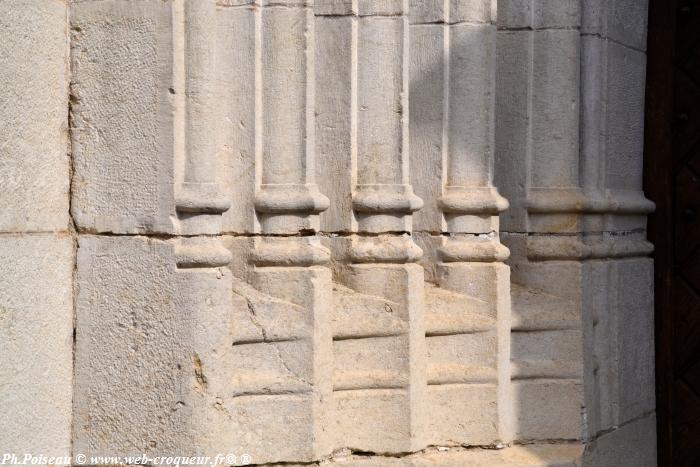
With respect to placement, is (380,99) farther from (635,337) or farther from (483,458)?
(635,337)

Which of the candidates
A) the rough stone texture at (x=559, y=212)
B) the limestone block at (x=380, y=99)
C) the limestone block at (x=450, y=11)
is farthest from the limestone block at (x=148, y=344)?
the rough stone texture at (x=559, y=212)

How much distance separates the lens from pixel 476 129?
148 inches

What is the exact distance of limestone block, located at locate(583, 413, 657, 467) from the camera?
157 inches

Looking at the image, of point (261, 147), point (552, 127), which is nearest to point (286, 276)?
point (261, 147)

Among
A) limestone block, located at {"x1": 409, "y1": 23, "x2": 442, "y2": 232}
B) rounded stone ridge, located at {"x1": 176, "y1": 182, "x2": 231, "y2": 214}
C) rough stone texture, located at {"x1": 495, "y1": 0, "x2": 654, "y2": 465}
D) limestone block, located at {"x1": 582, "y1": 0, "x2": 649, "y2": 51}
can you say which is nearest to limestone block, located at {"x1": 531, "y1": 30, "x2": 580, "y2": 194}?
rough stone texture, located at {"x1": 495, "y1": 0, "x2": 654, "y2": 465}

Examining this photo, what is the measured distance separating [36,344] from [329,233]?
94 cm

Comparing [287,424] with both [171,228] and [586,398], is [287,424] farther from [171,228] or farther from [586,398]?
[586,398]

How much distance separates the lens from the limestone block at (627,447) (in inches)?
157

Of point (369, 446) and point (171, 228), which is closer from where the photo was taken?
point (171, 228)

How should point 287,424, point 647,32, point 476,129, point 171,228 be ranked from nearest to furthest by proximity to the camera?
point 171,228
point 287,424
point 476,129
point 647,32

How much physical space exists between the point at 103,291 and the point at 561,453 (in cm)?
161

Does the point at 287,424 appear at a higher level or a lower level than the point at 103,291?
lower

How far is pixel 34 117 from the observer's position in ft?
10.1

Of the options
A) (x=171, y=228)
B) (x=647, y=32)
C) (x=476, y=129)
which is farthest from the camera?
(x=647, y=32)
